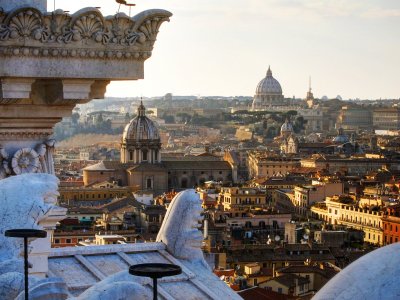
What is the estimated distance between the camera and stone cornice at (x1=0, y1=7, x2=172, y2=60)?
3070 mm

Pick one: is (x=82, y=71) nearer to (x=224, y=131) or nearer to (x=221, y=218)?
(x=221, y=218)

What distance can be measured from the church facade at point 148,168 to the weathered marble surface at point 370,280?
48.7m

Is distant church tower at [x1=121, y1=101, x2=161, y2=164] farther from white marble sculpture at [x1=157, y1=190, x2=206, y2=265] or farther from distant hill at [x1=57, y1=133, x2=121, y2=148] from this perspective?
white marble sculpture at [x1=157, y1=190, x2=206, y2=265]

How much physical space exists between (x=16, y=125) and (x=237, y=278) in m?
19.5

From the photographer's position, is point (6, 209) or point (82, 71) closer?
point (6, 209)

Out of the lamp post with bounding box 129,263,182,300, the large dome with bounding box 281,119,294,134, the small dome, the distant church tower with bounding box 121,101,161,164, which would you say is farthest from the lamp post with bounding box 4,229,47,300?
the large dome with bounding box 281,119,294,134

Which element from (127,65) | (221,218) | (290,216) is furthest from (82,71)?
(290,216)

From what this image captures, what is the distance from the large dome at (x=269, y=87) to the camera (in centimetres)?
11950

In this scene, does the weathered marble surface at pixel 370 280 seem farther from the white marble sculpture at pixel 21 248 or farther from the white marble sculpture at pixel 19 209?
the white marble sculpture at pixel 19 209

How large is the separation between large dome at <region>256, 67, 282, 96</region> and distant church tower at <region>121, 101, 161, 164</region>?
213 feet

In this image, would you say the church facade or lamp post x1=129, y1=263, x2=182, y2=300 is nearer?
lamp post x1=129, y1=263, x2=182, y2=300

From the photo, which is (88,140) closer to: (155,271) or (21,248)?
(21,248)

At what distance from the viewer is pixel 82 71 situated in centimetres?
319

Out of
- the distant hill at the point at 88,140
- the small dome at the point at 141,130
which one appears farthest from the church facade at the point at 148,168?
the distant hill at the point at 88,140
